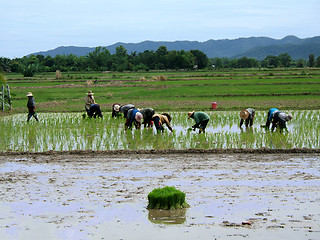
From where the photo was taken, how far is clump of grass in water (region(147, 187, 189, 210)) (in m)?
6.32

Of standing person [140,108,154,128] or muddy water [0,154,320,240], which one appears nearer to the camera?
muddy water [0,154,320,240]

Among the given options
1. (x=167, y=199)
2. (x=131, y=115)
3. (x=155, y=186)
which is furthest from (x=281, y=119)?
(x=167, y=199)

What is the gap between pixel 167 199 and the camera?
20.8 ft

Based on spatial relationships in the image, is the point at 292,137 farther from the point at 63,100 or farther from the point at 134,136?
the point at 63,100

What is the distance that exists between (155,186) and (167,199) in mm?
1296

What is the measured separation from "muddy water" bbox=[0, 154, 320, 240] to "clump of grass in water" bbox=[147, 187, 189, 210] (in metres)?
0.13

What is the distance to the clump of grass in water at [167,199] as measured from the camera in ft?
20.7

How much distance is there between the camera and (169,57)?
7838 cm

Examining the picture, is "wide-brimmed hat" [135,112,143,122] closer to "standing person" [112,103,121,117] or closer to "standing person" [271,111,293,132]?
"standing person" [112,103,121,117]

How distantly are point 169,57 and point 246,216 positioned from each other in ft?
240

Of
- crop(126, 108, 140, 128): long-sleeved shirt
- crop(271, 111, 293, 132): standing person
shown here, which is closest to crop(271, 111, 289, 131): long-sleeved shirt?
crop(271, 111, 293, 132): standing person

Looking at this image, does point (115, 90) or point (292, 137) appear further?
point (115, 90)

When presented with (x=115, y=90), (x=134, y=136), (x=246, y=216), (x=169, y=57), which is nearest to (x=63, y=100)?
(x=115, y=90)

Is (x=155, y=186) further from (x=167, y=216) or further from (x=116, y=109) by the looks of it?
(x=116, y=109)
